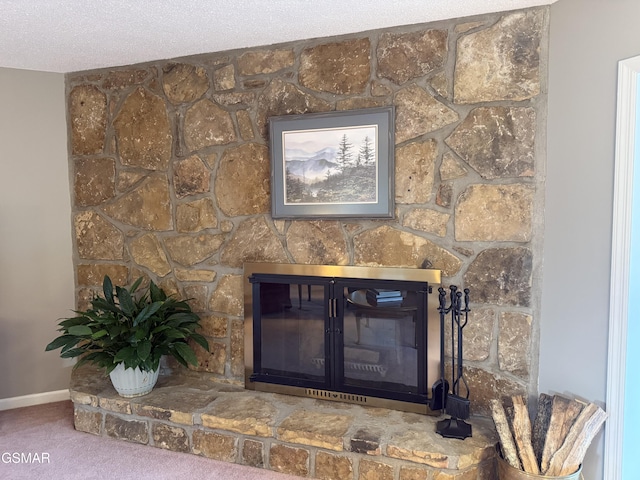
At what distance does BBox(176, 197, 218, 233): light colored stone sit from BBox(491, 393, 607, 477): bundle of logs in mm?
1793

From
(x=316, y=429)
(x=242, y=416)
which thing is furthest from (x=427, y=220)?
(x=242, y=416)

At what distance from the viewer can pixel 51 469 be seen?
7.47ft

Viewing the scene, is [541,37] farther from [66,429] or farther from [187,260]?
[66,429]

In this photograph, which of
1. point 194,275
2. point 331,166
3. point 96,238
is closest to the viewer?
point 331,166

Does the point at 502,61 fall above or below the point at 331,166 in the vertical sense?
above

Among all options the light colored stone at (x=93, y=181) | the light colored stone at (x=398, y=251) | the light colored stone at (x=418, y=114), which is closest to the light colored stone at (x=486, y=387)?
the light colored stone at (x=398, y=251)

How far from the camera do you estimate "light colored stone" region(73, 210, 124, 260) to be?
3.01 meters

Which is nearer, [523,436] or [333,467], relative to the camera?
[523,436]

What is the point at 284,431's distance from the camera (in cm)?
220

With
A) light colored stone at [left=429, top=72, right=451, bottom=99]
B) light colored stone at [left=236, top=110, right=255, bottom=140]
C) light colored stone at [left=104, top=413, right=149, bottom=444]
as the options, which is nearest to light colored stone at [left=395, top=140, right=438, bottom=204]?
light colored stone at [left=429, top=72, right=451, bottom=99]

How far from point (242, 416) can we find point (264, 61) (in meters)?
1.89

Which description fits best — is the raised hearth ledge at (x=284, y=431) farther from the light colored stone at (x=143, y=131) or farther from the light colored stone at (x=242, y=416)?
the light colored stone at (x=143, y=131)

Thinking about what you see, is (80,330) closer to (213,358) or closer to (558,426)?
(213,358)

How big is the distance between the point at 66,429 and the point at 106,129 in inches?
72.3
